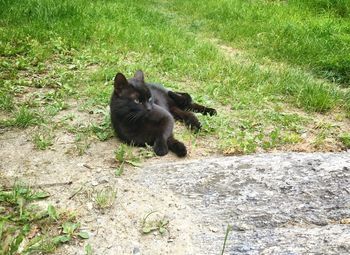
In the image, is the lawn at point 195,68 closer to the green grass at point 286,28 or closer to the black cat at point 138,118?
the green grass at point 286,28

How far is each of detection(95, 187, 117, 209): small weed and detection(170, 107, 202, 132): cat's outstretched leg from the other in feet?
5.67

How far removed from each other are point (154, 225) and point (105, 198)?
1.56 ft

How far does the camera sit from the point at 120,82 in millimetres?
4695

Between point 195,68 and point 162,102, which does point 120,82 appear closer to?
point 162,102

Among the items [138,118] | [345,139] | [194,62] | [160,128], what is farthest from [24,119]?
[345,139]

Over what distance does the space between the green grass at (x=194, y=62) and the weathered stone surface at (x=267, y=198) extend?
70 cm

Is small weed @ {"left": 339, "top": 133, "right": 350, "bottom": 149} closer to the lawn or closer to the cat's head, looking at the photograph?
the lawn

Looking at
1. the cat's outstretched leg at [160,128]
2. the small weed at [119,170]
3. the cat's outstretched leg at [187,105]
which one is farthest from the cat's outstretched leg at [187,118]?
the small weed at [119,170]

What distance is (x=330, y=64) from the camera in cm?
773

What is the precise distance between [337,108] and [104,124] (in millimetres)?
3097

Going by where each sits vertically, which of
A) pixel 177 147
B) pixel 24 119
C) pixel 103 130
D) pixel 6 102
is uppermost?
pixel 177 147

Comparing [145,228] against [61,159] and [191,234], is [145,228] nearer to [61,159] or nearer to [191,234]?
[191,234]

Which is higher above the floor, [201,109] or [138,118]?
Result: [138,118]

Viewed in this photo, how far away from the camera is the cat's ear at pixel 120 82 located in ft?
15.3
